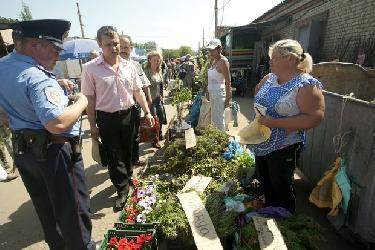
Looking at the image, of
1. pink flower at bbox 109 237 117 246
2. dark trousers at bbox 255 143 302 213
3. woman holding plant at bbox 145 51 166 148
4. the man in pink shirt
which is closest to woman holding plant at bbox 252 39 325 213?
dark trousers at bbox 255 143 302 213

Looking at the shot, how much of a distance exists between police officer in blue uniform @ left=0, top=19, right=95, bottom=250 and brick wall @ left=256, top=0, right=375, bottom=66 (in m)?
7.42

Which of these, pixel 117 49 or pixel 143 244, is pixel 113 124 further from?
pixel 143 244

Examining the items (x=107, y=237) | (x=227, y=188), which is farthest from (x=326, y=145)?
(x=107, y=237)

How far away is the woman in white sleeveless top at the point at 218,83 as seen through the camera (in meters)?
4.91

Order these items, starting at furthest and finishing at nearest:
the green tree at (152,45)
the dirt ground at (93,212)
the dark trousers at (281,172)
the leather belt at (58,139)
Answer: the green tree at (152,45) → the dirt ground at (93,212) → the dark trousers at (281,172) → the leather belt at (58,139)

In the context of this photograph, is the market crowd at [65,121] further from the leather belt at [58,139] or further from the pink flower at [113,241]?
the pink flower at [113,241]

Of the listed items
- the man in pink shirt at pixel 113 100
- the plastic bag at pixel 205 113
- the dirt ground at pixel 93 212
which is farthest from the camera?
the plastic bag at pixel 205 113

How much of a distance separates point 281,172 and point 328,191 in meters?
0.86

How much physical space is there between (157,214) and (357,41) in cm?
736

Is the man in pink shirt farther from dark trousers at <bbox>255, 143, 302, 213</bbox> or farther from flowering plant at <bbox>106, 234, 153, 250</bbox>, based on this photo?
dark trousers at <bbox>255, 143, 302, 213</bbox>

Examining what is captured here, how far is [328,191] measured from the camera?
320 cm

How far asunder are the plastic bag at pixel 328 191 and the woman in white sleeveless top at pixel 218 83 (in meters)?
2.36

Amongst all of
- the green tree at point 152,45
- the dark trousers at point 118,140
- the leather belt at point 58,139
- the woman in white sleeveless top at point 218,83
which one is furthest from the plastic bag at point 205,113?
the green tree at point 152,45

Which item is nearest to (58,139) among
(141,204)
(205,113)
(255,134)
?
(141,204)
